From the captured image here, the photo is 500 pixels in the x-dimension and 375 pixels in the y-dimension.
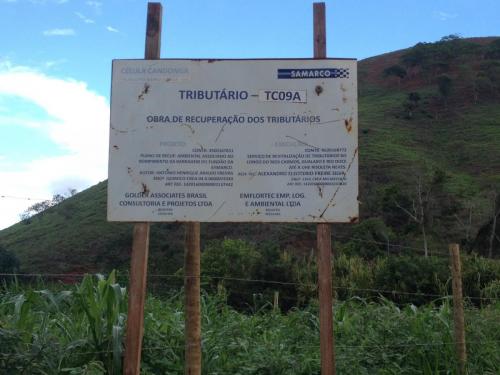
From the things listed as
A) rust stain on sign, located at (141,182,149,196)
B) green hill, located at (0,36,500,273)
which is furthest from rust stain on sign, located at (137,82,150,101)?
green hill, located at (0,36,500,273)

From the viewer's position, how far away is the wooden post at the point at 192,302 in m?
3.76

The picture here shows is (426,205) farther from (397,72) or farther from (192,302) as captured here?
(397,72)

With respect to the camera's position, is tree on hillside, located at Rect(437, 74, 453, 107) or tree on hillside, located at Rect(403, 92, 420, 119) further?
tree on hillside, located at Rect(437, 74, 453, 107)

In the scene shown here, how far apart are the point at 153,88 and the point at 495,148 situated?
147 feet

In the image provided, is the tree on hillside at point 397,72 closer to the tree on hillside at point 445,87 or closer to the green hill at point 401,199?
the green hill at point 401,199

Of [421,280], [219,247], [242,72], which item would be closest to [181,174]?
[242,72]

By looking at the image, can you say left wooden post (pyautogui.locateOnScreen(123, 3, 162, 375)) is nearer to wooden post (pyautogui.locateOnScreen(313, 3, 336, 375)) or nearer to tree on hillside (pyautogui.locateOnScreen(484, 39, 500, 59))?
wooden post (pyautogui.locateOnScreen(313, 3, 336, 375))

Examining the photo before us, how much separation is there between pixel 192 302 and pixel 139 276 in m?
0.36

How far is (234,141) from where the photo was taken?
375 cm

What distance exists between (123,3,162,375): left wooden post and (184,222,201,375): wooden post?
260mm

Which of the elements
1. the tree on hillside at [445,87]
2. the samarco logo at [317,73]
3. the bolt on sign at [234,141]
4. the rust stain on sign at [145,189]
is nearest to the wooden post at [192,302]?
the bolt on sign at [234,141]

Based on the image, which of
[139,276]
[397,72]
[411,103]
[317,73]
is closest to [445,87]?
[411,103]

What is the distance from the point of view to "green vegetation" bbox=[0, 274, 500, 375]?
3814 mm

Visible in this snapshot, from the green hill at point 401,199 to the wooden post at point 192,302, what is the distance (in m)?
13.0
